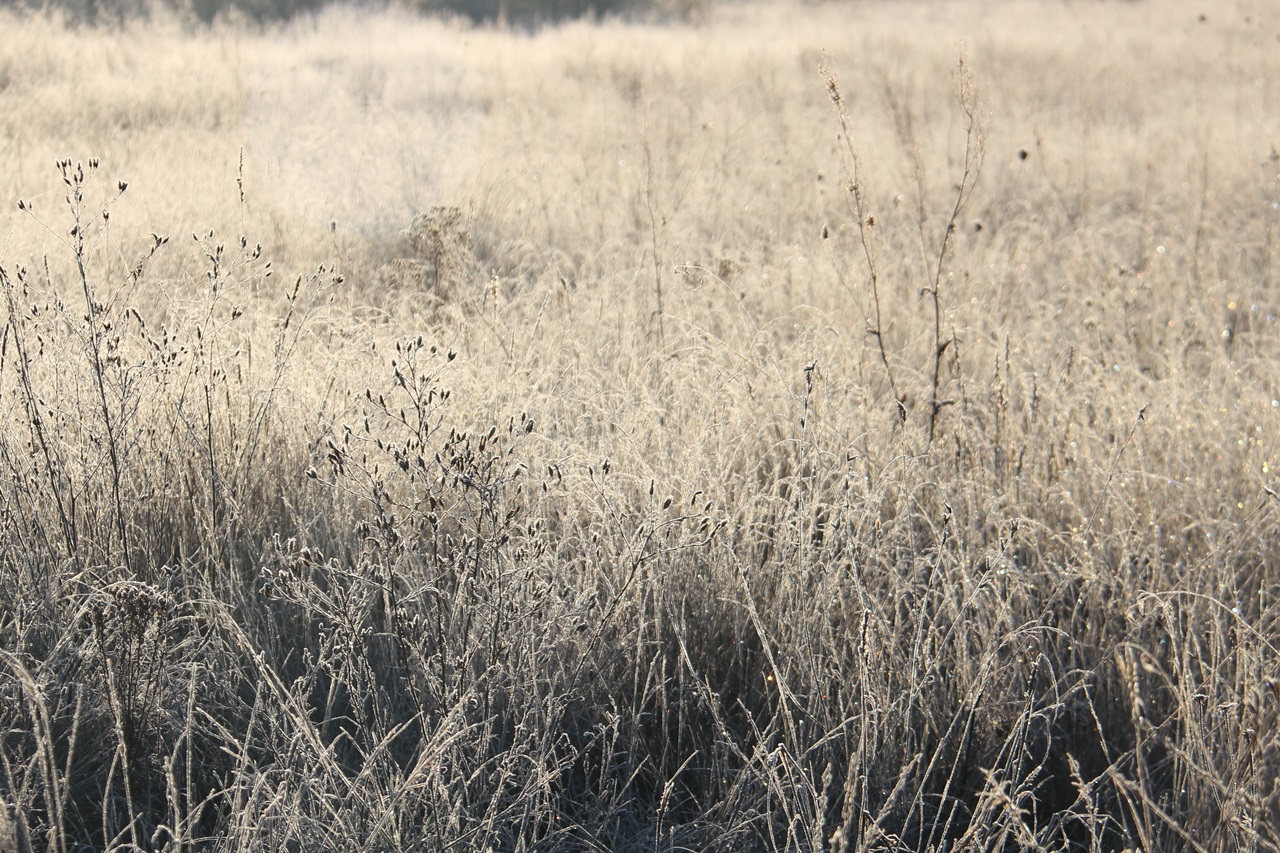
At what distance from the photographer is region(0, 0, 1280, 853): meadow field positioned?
5.83ft

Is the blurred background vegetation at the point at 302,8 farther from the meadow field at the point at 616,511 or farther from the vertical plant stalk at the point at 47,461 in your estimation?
the vertical plant stalk at the point at 47,461

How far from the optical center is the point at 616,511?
7.03ft

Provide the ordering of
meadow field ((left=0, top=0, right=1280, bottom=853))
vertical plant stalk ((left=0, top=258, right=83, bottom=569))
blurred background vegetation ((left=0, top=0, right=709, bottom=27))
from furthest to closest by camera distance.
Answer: blurred background vegetation ((left=0, top=0, right=709, bottom=27)) → vertical plant stalk ((left=0, top=258, right=83, bottom=569)) → meadow field ((left=0, top=0, right=1280, bottom=853))

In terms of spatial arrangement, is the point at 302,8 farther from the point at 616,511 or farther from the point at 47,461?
the point at 616,511

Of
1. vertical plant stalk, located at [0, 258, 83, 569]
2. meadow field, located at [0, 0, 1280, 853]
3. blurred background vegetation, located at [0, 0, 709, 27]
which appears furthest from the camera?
blurred background vegetation, located at [0, 0, 709, 27]

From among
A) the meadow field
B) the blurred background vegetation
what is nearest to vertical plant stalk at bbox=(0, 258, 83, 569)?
the meadow field

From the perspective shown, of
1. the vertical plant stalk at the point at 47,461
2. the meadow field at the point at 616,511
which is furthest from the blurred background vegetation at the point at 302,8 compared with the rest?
the vertical plant stalk at the point at 47,461

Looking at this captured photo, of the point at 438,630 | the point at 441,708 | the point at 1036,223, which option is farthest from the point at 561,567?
the point at 1036,223

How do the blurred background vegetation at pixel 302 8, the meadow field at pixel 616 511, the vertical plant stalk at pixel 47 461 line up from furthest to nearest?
the blurred background vegetation at pixel 302 8, the vertical plant stalk at pixel 47 461, the meadow field at pixel 616 511

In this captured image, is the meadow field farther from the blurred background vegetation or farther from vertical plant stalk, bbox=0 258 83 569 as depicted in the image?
the blurred background vegetation

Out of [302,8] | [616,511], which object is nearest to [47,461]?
[616,511]

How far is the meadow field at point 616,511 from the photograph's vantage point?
1.78m

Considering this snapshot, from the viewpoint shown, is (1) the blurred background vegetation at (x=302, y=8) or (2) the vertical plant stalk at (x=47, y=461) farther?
(1) the blurred background vegetation at (x=302, y=8)

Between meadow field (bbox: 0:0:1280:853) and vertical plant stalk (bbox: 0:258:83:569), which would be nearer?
meadow field (bbox: 0:0:1280:853)
